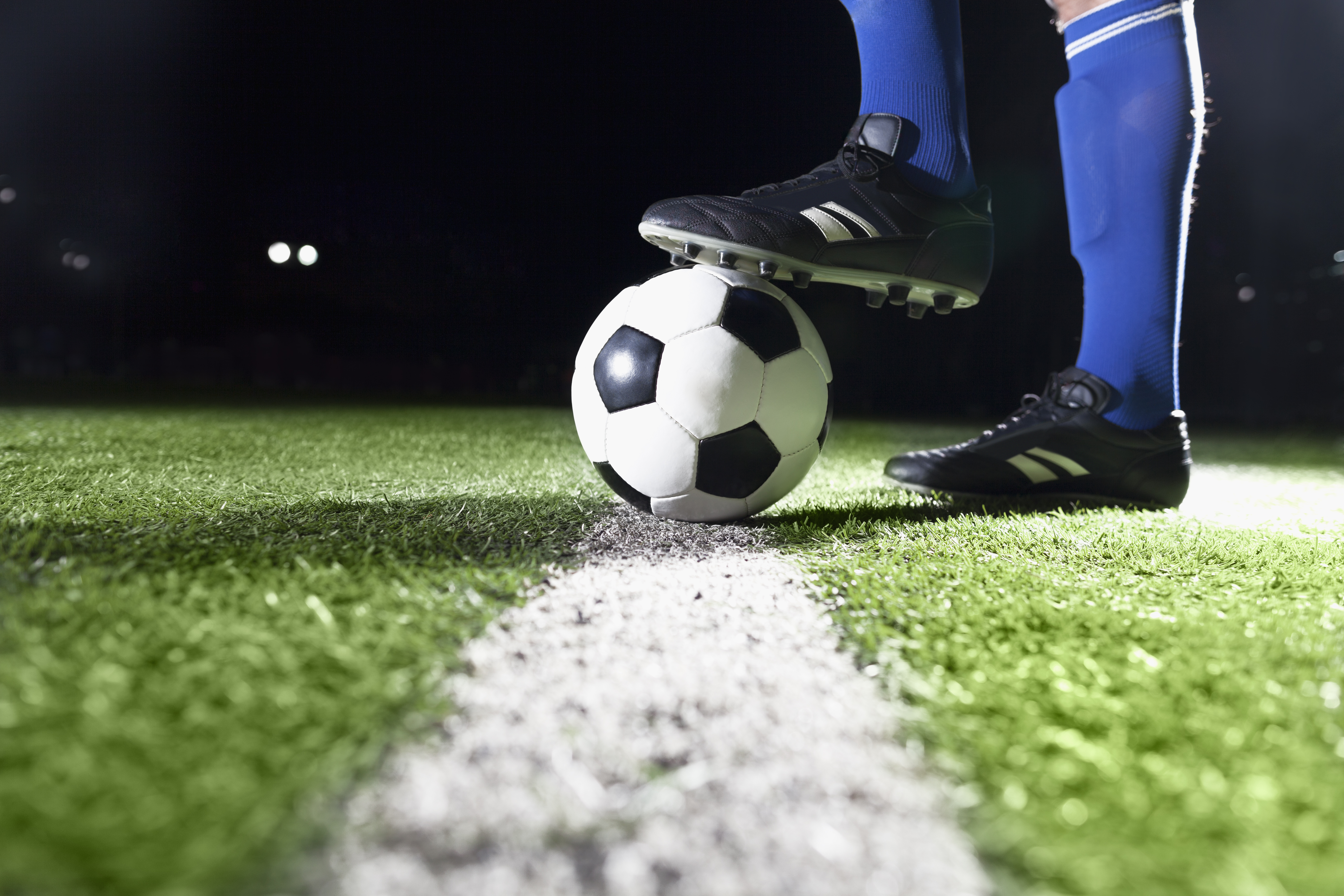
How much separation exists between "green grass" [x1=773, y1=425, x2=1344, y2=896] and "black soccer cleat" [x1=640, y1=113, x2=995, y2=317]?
42 cm

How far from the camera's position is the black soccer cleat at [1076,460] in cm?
132

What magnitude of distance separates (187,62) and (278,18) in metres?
1.82

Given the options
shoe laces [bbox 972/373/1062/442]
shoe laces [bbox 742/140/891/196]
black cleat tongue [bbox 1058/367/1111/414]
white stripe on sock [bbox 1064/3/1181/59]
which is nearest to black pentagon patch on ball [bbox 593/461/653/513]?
shoe laces [bbox 742/140/891/196]

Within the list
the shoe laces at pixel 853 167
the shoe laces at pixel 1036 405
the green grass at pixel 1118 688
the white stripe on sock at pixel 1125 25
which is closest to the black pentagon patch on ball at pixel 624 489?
the green grass at pixel 1118 688

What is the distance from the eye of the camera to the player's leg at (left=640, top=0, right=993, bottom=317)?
3.75 feet

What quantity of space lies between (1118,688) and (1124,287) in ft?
3.40

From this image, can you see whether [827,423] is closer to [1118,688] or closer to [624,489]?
[624,489]

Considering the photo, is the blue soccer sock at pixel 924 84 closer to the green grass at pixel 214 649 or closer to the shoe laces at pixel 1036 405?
the shoe laces at pixel 1036 405

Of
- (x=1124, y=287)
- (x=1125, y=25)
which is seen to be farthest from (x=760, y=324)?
(x=1125, y=25)

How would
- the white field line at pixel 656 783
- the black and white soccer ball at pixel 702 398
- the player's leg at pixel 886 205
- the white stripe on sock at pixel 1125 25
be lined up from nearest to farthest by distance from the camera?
the white field line at pixel 656 783 → the black and white soccer ball at pixel 702 398 → the player's leg at pixel 886 205 → the white stripe on sock at pixel 1125 25

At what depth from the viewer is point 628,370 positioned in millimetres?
1070

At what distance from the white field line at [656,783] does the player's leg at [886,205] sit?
69 centimetres

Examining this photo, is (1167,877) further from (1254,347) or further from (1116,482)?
(1254,347)

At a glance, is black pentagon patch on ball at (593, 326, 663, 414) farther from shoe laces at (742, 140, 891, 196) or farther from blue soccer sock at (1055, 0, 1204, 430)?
blue soccer sock at (1055, 0, 1204, 430)
